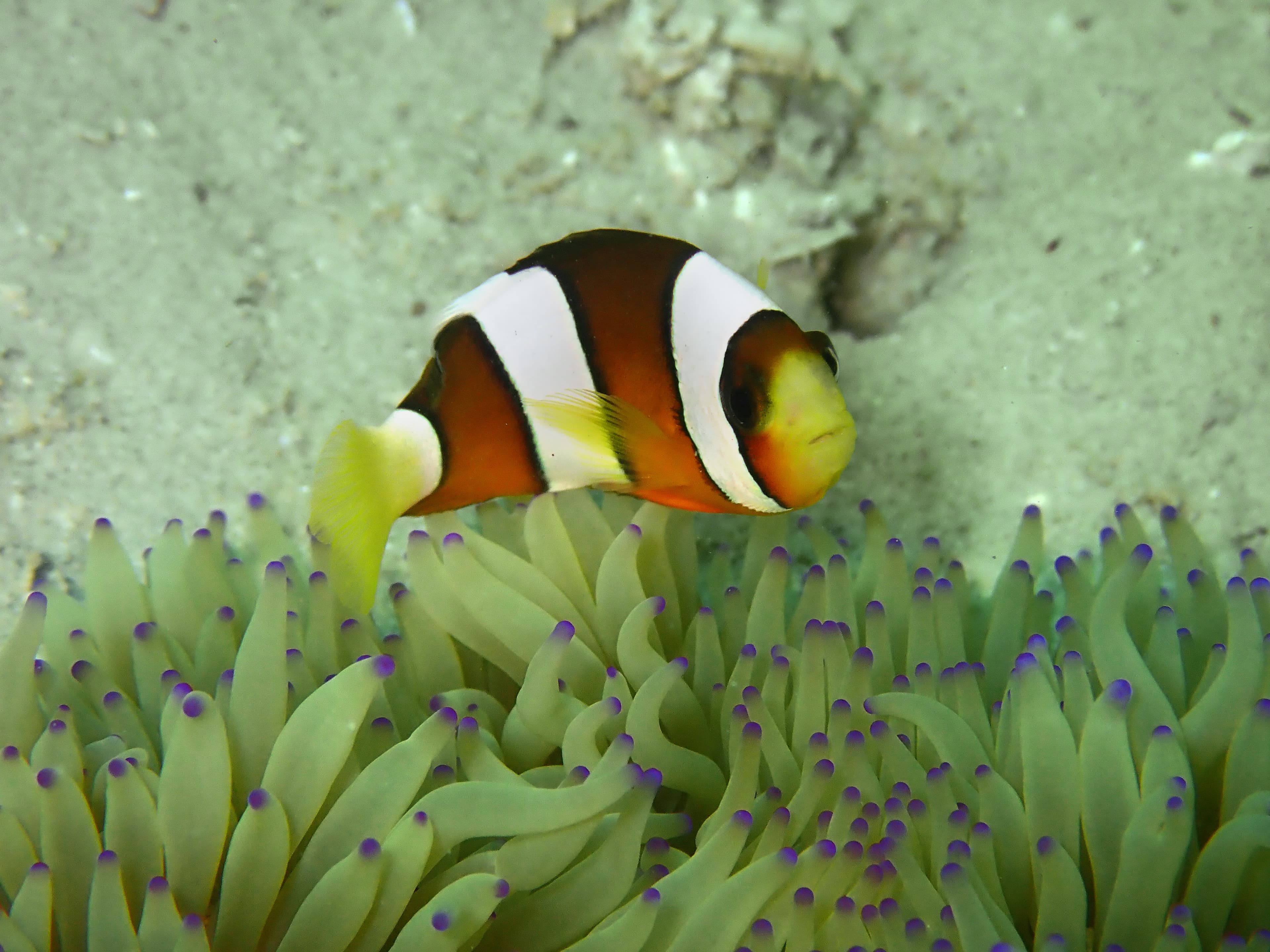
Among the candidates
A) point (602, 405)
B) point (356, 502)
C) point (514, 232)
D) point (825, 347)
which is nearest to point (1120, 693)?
point (825, 347)

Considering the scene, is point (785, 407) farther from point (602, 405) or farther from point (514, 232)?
point (514, 232)

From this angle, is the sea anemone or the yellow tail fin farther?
the yellow tail fin

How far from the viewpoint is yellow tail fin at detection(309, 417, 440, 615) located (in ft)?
3.92

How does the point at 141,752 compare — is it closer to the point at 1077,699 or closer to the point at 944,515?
the point at 1077,699

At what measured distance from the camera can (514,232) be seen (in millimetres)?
1674

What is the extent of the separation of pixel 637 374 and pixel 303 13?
109 centimetres

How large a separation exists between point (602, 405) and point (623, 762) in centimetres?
43

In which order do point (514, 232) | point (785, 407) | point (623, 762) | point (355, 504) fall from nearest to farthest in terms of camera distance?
point (623, 762) < point (785, 407) < point (355, 504) < point (514, 232)

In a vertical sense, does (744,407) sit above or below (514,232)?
below

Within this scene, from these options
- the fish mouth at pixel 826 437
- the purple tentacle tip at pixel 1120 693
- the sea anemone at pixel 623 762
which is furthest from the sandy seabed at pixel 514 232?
the purple tentacle tip at pixel 1120 693

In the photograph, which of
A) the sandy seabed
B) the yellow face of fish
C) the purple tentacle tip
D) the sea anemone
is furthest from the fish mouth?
the sandy seabed

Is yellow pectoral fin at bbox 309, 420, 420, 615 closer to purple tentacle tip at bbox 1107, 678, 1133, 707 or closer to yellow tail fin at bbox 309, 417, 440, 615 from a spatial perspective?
yellow tail fin at bbox 309, 417, 440, 615

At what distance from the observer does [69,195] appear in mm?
1659

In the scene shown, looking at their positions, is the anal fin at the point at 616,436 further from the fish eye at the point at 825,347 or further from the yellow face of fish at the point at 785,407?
the fish eye at the point at 825,347
